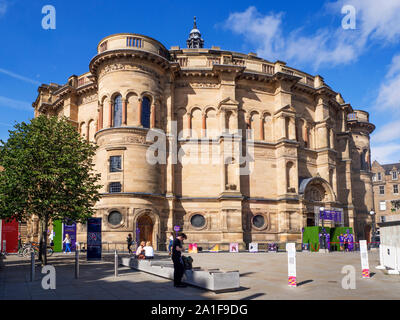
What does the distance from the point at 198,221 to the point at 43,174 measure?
59.4 feet

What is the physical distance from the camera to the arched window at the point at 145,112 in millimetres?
34562

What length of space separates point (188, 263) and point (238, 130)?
82.3 ft

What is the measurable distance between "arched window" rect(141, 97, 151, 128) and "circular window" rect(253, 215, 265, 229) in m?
13.7

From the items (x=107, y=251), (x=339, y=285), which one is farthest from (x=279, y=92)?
(x=339, y=285)

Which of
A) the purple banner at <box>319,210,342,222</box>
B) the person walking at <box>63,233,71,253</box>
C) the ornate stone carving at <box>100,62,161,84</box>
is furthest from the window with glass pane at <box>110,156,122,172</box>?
the purple banner at <box>319,210,342,222</box>

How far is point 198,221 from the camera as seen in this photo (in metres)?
35.2

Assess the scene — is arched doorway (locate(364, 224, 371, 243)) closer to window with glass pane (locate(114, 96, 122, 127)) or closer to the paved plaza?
window with glass pane (locate(114, 96, 122, 127))

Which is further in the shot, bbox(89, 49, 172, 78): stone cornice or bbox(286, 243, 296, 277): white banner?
bbox(89, 49, 172, 78): stone cornice

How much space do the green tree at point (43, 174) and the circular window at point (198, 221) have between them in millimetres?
14617

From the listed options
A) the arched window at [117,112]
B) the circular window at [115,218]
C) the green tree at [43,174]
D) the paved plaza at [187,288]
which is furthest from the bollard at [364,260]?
the arched window at [117,112]

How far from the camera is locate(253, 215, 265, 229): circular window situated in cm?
3631

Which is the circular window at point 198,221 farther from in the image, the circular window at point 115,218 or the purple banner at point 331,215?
the purple banner at point 331,215

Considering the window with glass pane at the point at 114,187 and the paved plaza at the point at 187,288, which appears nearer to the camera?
the paved plaza at the point at 187,288

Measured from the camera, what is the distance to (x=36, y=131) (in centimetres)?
2105
